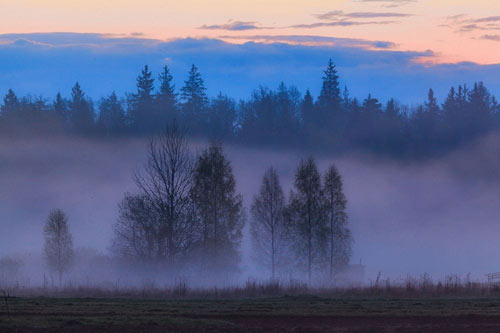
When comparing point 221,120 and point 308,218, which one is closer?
point 308,218

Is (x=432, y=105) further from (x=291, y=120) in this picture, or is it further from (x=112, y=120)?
(x=112, y=120)

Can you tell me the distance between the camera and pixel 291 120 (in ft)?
511

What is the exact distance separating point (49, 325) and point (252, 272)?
67589 mm

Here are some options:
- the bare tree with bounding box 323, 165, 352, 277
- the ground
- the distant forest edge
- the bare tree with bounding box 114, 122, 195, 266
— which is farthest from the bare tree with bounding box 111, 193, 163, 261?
the distant forest edge

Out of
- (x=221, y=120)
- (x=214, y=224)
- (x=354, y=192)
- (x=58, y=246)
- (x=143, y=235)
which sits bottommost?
(x=58, y=246)

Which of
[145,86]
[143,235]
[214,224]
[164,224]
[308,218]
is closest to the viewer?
[164,224]

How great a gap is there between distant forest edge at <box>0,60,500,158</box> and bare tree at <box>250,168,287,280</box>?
76.2 m

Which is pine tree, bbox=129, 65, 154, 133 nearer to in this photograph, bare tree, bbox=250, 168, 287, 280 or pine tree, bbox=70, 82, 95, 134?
pine tree, bbox=70, 82, 95, 134

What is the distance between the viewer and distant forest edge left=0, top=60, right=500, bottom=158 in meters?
Answer: 144

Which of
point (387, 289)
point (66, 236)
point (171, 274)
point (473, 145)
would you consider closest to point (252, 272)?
point (66, 236)

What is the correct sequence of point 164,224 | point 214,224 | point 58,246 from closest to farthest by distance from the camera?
point 164,224
point 214,224
point 58,246

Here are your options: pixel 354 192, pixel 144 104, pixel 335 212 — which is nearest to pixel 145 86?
pixel 144 104

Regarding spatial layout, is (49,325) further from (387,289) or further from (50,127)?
(50,127)

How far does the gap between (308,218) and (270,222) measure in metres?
4.25
